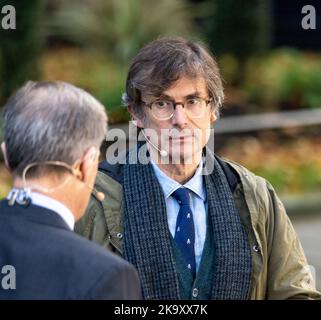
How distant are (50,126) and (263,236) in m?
1.13

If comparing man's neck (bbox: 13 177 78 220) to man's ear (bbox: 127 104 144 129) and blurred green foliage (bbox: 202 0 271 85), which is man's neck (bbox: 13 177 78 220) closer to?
man's ear (bbox: 127 104 144 129)

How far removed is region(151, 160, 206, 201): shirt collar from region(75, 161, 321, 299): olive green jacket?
16 centimetres

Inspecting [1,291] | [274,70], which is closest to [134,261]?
[1,291]

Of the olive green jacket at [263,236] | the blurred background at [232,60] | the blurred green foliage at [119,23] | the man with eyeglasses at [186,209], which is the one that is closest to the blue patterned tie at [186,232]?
the man with eyeglasses at [186,209]

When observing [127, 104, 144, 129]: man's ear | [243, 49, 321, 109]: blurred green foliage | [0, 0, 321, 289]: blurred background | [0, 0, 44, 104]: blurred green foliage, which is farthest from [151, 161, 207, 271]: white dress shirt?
[243, 49, 321, 109]: blurred green foliage

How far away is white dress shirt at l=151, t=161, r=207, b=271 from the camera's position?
3.78 meters

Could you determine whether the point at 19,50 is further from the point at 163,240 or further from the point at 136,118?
the point at 163,240

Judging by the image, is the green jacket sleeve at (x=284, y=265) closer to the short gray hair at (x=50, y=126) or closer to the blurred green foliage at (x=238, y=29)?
the short gray hair at (x=50, y=126)

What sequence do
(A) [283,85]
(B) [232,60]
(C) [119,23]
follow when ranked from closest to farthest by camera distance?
1. (A) [283,85]
2. (B) [232,60]
3. (C) [119,23]

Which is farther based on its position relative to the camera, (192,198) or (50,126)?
(192,198)

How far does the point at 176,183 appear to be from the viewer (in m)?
3.81

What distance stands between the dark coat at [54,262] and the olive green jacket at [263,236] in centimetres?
75

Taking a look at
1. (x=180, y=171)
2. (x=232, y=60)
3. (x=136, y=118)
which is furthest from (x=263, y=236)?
(x=232, y=60)

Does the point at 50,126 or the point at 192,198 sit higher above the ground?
the point at 50,126
